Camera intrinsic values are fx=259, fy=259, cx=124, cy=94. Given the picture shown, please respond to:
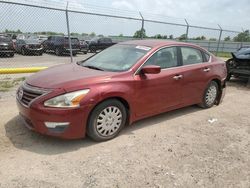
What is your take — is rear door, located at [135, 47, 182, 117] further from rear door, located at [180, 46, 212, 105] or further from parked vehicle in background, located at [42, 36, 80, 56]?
parked vehicle in background, located at [42, 36, 80, 56]

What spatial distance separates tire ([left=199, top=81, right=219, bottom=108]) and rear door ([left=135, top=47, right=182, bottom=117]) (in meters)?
1.03

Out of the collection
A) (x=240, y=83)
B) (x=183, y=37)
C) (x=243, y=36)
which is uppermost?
(x=183, y=37)

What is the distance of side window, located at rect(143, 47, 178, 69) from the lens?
472cm

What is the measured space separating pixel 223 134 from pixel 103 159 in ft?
7.69

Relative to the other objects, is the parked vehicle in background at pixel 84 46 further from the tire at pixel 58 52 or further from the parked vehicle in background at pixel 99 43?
the tire at pixel 58 52

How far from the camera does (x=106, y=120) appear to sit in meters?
4.07

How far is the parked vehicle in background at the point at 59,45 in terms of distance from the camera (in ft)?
63.0

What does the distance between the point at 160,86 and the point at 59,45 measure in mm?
15904

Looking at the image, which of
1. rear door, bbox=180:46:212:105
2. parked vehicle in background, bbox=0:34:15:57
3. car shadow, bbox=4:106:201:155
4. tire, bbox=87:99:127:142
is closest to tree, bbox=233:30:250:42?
parked vehicle in background, bbox=0:34:15:57

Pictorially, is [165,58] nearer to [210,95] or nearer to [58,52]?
[210,95]

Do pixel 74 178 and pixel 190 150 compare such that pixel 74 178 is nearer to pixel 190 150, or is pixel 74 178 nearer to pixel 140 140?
pixel 140 140

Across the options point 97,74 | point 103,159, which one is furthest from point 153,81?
point 103,159

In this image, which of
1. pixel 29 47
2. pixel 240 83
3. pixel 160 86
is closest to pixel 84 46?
pixel 29 47

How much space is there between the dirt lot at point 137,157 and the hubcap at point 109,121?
0.61 feet
